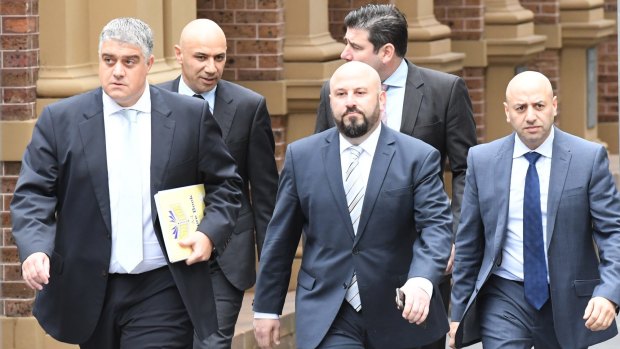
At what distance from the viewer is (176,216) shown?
713cm

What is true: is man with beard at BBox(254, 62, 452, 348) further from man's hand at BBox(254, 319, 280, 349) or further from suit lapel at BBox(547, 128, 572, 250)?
suit lapel at BBox(547, 128, 572, 250)

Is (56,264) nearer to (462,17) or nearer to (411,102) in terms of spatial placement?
(411,102)

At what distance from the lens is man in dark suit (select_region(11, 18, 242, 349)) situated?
709cm

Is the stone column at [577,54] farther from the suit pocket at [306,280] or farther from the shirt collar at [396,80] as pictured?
the suit pocket at [306,280]

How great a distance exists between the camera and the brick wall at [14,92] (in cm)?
992

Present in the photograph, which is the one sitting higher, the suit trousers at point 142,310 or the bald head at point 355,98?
the bald head at point 355,98

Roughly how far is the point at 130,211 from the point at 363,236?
2.88 feet

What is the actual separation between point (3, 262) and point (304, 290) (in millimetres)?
3173

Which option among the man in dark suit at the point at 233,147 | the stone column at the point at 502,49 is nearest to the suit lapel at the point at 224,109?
the man in dark suit at the point at 233,147

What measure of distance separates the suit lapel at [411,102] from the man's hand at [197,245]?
1.66 metres

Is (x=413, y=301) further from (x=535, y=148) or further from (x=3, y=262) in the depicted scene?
(x=3, y=262)

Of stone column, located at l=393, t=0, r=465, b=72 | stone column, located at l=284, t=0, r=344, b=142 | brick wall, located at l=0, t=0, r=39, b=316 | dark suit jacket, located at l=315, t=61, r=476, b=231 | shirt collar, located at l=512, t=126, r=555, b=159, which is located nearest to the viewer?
shirt collar, located at l=512, t=126, r=555, b=159

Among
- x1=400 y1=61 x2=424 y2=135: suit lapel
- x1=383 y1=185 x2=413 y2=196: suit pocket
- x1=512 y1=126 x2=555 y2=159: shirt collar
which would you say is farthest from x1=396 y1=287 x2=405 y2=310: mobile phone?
x1=400 y1=61 x2=424 y2=135: suit lapel

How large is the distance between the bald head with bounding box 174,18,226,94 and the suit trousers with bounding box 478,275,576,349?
1667 mm
